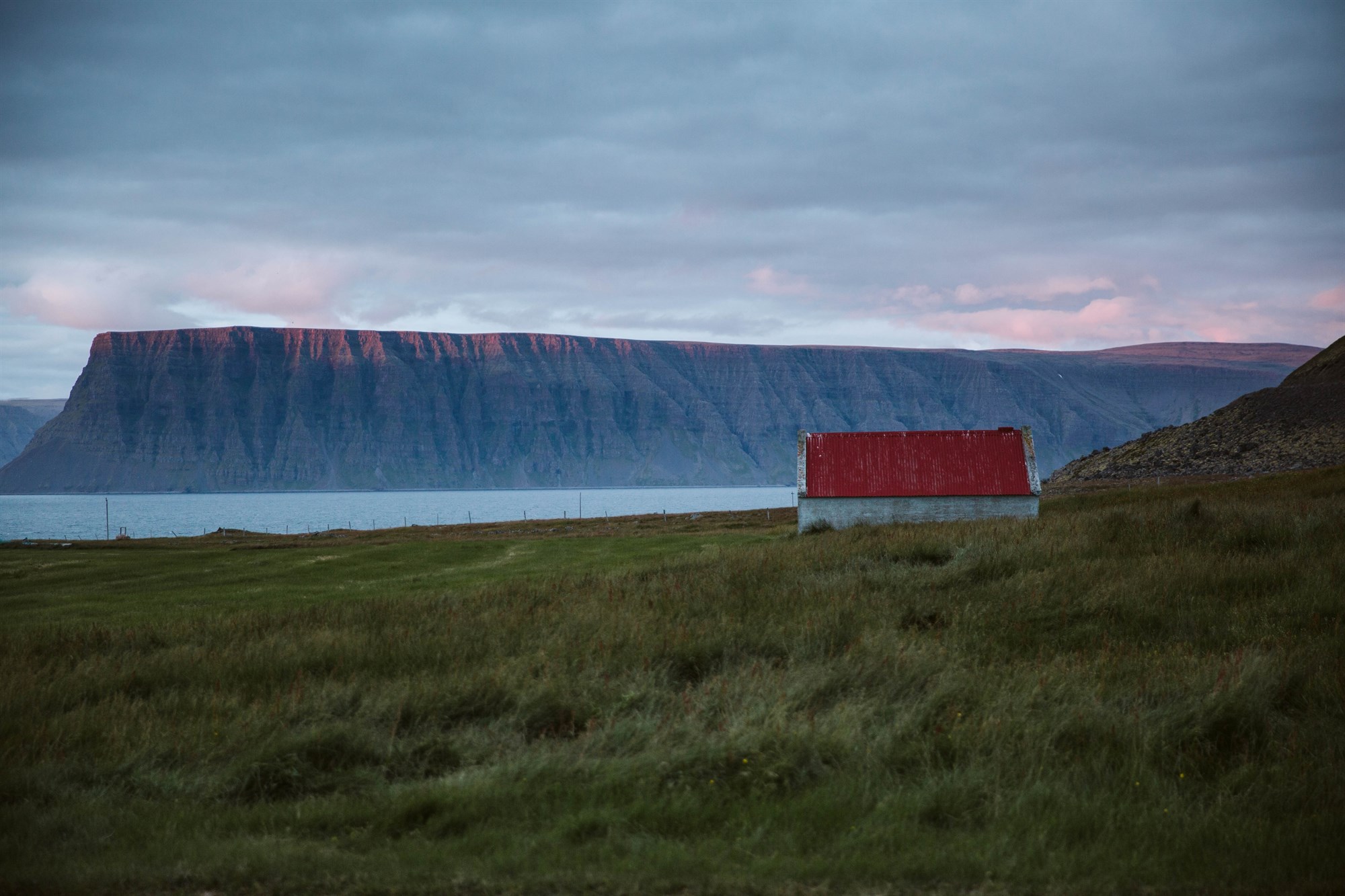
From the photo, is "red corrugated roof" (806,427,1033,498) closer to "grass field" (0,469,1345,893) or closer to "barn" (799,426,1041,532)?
"barn" (799,426,1041,532)

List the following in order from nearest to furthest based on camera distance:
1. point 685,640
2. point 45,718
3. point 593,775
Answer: point 593,775 < point 45,718 < point 685,640

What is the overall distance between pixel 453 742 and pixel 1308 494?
36769 mm

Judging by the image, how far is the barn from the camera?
41688 millimetres

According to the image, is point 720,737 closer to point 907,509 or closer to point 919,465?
point 907,509

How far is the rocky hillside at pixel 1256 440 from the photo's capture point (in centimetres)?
8288

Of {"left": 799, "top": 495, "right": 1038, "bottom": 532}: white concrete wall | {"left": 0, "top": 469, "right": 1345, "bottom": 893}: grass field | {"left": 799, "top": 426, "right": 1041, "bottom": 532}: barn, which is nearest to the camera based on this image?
{"left": 0, "top": 469, "right": 1345, "bottom": 893}: grass field

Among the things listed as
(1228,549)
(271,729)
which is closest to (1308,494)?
(1228,549)

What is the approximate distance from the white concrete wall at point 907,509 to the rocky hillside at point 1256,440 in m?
48.2

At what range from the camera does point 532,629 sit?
546 inches

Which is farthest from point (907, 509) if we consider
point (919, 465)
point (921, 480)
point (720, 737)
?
point (720, 737)

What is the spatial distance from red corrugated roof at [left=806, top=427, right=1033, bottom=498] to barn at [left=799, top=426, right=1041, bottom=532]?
37 millimetres

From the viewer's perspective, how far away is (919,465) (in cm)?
4331

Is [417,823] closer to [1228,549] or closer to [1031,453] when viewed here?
[1228,549]

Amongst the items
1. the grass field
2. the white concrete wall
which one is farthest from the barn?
the grass field
